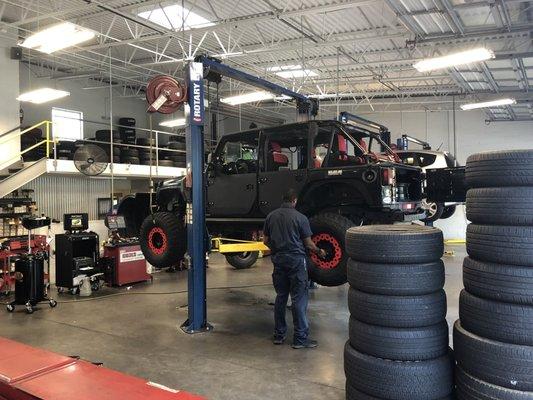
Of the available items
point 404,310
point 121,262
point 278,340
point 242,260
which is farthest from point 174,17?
point 404,310

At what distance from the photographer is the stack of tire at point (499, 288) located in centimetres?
280

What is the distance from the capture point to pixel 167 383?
4266 millimetres

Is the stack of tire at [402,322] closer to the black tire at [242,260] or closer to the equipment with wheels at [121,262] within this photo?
the equipment with wheels at [121,262]

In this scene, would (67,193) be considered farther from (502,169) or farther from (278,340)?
(502,169)

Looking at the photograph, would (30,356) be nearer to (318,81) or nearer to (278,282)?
(278,282)

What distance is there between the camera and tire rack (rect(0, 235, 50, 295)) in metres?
8.46

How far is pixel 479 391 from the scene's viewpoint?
2889mm

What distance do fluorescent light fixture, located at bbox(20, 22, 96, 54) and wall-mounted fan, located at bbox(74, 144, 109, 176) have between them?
2.25 m

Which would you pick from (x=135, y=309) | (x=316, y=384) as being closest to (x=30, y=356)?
(x=316, y=384)

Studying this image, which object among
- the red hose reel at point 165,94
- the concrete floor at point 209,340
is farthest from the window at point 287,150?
the concrete floor at point 209,340

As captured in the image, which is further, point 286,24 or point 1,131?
point 1,131

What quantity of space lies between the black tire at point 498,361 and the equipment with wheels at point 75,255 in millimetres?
7311

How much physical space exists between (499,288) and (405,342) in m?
0.71

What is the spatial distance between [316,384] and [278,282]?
1.47m
